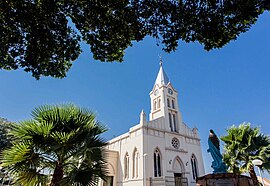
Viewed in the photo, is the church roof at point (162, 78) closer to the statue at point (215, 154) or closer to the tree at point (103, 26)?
the statue at point (215, 154)

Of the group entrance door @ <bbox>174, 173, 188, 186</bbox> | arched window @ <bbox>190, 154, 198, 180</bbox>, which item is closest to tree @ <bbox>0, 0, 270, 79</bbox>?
entrance door @ <bbox>174, 173, 188, 186</bbox>

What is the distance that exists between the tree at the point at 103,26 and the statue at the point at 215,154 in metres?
7.43

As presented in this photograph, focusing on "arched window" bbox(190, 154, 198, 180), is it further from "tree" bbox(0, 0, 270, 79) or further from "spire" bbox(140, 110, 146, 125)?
"tree" bbox(0, 0, 270, 79)

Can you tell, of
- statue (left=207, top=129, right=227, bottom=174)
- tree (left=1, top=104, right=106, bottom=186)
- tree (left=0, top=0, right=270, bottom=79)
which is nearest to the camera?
tree (left=0, top=0, right=270, bottom=79)

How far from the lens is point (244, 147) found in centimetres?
1402

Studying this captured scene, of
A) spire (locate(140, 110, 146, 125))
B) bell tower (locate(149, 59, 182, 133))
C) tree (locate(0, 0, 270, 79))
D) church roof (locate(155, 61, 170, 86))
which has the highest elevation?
church roof (locate(155, 61, 170, 86))

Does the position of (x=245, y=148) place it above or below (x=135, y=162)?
above

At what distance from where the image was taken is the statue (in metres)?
10.3

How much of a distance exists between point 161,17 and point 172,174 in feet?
58.2

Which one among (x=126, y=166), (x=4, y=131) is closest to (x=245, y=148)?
(x=126, y=166)

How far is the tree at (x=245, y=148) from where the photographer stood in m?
13.4

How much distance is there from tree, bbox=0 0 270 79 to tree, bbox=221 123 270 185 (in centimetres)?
1153

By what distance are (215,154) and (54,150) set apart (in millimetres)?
8970

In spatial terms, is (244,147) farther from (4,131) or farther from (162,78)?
(4,131)
